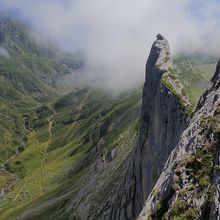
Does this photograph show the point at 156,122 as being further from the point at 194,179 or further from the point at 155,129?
the point at 194,179

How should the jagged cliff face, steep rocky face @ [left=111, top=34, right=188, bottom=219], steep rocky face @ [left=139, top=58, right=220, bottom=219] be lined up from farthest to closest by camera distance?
steep rocky face @ [left=111, top=34, right=188, bottom=219], the jagged cliff face, steep rocky face @ [left=139, top=58, right=220, bottom=219]

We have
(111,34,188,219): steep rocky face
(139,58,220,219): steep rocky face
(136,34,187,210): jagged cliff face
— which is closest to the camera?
(139,58,220,219): steep rocky face

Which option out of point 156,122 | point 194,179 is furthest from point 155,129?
point 194,179

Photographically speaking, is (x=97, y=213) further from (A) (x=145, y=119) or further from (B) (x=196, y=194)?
(B) (x=196, y=194)

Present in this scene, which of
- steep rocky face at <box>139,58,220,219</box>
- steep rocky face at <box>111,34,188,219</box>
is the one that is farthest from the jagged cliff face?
steep rocky face at <box>139,58,220,219</box>

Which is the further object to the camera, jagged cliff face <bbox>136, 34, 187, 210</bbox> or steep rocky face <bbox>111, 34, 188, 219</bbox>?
steep rocky face <bbox>111, 34, 188, 219</bbox>

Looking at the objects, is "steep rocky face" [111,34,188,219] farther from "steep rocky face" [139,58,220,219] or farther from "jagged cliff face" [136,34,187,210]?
"steep rocky face" [139,58,220,219]
